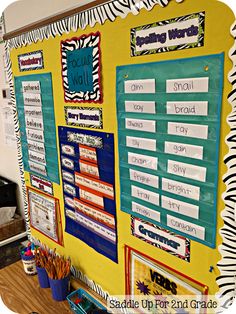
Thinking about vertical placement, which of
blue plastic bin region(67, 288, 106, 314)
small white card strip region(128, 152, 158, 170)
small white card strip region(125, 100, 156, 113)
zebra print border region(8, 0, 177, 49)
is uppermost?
zebra print border region(8, 0, 177, 49)

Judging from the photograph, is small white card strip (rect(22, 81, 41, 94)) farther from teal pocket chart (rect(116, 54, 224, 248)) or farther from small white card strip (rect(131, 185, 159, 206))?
small white card strip (rect(131, 185, 159, 206))

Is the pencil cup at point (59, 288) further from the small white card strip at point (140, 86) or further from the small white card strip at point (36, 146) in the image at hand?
the small white card strip at point (140, 86)

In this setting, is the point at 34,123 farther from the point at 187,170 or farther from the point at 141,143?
the point at 187,170

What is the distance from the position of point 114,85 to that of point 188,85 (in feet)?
0.78

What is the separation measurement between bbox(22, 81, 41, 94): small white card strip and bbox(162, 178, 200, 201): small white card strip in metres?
0.66

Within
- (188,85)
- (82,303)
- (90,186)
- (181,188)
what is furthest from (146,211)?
(82,303)

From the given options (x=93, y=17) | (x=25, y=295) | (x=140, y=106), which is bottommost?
(x=25, y=295)

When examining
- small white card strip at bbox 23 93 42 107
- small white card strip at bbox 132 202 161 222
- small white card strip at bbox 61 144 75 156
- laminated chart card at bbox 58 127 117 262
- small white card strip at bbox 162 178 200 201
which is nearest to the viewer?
small white card strip at bbox 162 178 200 201

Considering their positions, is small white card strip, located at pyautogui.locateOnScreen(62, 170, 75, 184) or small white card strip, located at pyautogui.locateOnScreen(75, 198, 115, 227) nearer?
small white card strip, located at pyautogui.locateOnScreen(75, 198, 115, 227)

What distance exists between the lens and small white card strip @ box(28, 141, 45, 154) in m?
1.16

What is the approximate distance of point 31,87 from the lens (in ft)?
3.71

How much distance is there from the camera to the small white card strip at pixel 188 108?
604 millimetres

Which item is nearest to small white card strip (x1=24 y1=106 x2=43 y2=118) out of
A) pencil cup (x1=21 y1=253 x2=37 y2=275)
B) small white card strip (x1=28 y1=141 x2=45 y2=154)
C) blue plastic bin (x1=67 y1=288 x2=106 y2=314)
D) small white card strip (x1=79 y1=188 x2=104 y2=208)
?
small white card strip (x1=28 y1=141 x2=45 y2=154)

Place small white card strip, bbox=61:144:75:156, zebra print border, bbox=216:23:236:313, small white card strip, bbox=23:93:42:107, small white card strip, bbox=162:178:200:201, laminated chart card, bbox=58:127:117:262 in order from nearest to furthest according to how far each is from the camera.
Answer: zebra print border, bbox=216:23:236:313 → small white card strip, bbox=162:178:200:201 → laminated chart card, bbox=58:127:117:262 → small white card strip, bbox=61:144:75:156 → small white card strip, bbox=23:93:42:107
